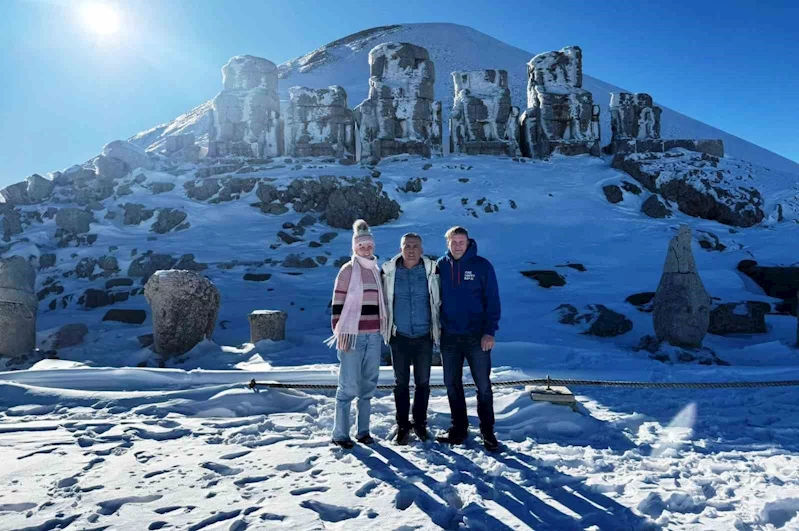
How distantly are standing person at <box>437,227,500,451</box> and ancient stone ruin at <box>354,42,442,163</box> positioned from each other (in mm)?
19504

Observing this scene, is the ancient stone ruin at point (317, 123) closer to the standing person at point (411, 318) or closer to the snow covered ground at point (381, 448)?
the snow covered ground at point (381, 448)

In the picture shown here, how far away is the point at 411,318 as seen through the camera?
3947 mm

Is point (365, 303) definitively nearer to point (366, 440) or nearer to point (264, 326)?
point (366, 440)

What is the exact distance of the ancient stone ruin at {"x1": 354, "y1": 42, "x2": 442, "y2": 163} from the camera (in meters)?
23.3

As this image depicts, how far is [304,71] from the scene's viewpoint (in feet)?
205

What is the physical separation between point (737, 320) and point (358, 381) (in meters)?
8.39

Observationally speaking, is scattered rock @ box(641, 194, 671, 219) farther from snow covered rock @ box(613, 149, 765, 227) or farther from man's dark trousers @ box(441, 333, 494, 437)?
man's dark trousers @ box(441, 333, 494, 437)

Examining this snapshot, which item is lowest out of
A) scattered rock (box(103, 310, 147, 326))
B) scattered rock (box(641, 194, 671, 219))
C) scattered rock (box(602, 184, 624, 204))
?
scattered rock (box(103, 310, 147, 326))


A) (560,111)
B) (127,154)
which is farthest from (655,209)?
(127,154)

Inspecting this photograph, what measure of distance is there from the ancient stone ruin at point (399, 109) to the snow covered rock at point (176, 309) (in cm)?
1536

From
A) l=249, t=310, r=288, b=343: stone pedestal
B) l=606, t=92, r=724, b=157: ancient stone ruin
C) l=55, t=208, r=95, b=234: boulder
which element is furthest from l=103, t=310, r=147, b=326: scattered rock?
l=606, t=92, r=724, b=157: ancient stone ruin

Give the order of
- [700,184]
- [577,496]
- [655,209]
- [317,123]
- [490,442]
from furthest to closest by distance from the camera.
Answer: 1. [317,123]
2. [700,184]
3. [655,209]
4. [490,442]
5. [577,496]

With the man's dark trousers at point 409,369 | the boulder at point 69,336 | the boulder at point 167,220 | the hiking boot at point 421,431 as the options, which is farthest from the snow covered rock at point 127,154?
the hiking boot at point 421,431

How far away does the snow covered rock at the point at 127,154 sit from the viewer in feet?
71.4
